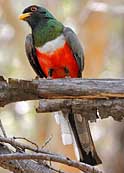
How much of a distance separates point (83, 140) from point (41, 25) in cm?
136

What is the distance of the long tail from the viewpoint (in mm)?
3211

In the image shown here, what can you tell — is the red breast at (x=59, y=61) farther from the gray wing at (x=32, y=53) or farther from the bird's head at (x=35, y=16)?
the bird's head at (x=35, y=16)

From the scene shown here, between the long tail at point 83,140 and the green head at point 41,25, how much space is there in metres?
0.89

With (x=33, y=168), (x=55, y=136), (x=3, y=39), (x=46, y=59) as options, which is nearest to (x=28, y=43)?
(x=46, y=59)

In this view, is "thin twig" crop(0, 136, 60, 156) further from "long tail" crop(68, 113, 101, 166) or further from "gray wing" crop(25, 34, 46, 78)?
"gray wing" crop(25, 34, 46, 78)

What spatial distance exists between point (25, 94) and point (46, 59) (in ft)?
4.88

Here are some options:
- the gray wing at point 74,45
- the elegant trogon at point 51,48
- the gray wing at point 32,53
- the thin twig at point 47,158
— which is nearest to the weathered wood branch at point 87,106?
the thin twig at point 47,158

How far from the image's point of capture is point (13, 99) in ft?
8.51

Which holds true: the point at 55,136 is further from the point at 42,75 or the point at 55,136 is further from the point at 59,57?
the point at 59,57

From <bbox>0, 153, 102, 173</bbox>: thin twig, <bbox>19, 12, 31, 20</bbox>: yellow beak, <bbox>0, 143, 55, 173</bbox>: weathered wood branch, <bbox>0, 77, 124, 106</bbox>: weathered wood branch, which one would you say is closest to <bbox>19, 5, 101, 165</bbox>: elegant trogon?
<bbox>19, 12, 31, 20</bbox>: yellow beak

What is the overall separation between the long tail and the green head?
0.89m

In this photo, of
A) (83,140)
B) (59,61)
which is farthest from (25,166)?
(59,61)

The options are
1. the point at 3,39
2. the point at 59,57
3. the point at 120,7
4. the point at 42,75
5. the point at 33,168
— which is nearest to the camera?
the point at 33,168

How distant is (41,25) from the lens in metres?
4.40
